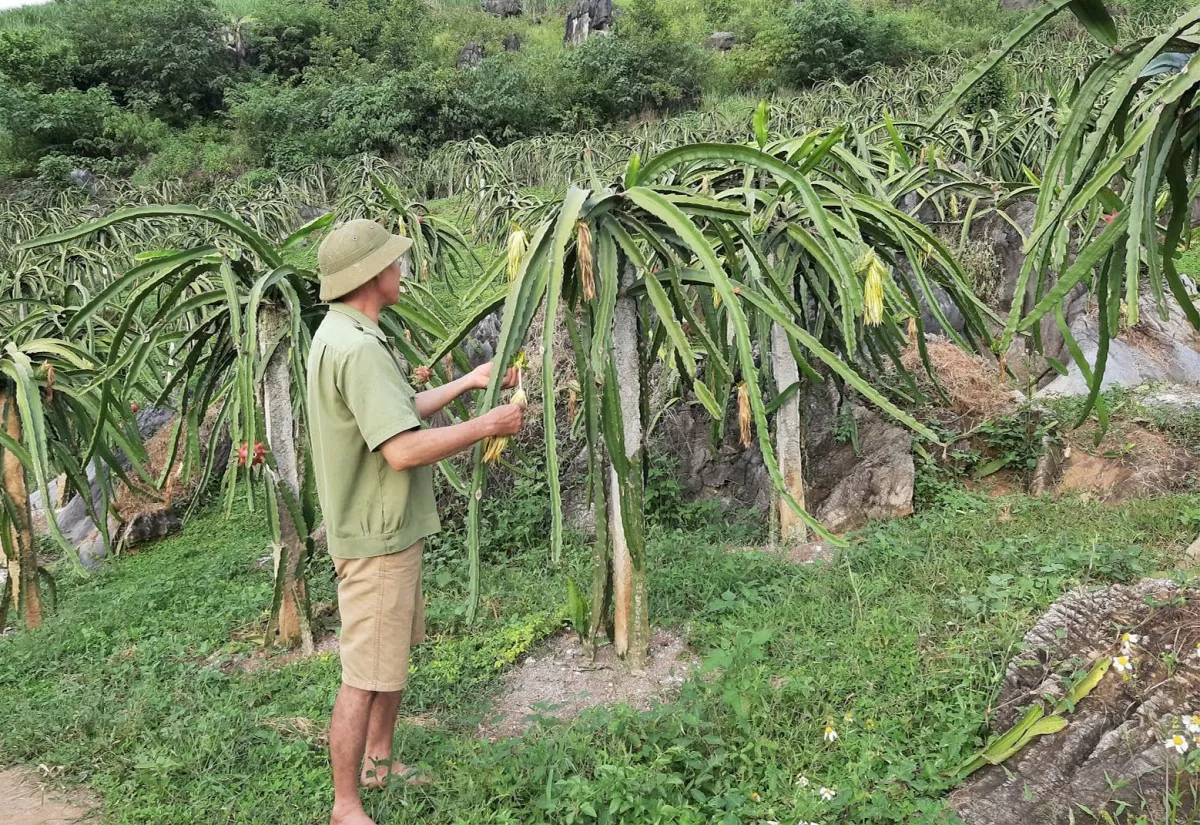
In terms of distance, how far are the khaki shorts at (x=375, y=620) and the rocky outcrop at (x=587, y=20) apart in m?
28.5

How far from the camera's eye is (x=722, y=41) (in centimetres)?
2641

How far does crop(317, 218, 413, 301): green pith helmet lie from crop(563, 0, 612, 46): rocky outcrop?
28007 mm

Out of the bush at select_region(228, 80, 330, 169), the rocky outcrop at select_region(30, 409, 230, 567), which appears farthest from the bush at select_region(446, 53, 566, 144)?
the rocky outcrop at select_region(30, 409, 230, 567)

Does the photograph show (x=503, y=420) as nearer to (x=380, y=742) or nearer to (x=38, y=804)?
(x=380, y=742)

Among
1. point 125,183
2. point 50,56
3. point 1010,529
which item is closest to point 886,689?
point 1010,529

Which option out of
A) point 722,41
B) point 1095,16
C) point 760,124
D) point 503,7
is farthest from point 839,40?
point 1095,16

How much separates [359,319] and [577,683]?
1.56 m

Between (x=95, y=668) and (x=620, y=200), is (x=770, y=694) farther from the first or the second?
(x=95, y=668)

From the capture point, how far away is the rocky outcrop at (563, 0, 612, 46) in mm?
28188

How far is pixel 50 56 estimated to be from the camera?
77.9ft

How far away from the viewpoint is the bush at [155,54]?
80.0 feet

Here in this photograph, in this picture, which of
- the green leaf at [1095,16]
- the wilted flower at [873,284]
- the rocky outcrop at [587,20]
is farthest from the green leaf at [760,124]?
the rocky outcrop at [587,20]

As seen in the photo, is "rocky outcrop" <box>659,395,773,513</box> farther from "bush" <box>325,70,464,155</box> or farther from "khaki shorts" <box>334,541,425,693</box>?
"bush" <box>325,70,464,155</box>

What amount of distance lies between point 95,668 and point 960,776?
11.7ft
